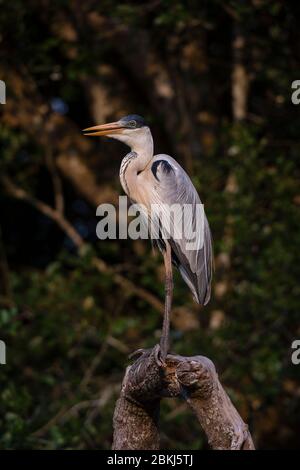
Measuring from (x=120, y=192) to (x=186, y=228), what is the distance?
247cm

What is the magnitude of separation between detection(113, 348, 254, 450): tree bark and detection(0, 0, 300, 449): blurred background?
65.2 inches

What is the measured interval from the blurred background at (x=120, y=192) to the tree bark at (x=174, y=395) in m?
1.66

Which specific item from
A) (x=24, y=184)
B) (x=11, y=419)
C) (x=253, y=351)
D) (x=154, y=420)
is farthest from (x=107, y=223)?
(x=154, y=420)

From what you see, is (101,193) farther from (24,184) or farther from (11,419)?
(11,419)

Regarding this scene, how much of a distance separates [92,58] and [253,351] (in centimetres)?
255

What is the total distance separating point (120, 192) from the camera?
688 cm

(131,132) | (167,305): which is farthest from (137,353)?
(131,132)

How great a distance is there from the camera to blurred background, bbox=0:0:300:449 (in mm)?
6238

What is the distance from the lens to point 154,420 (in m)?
3.80
